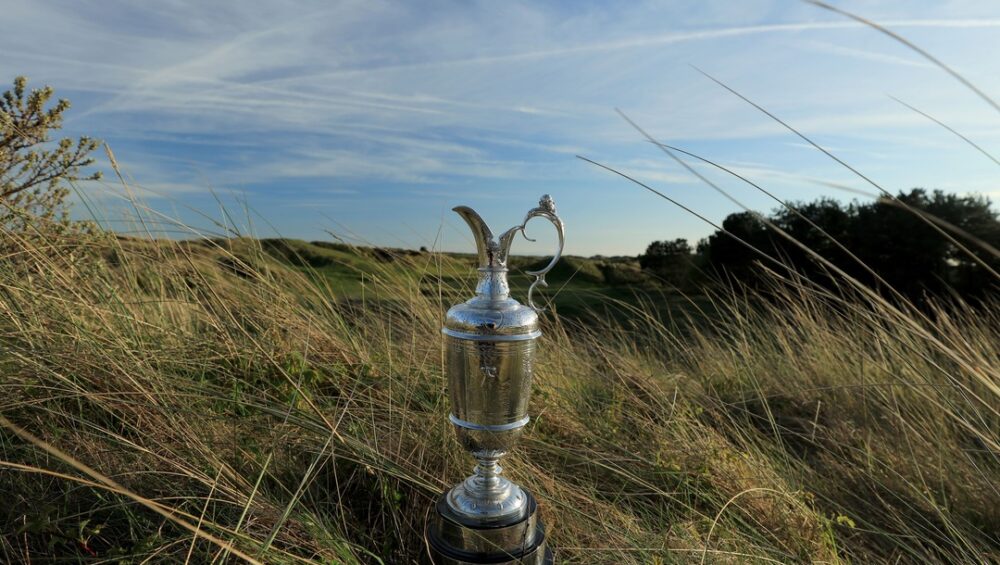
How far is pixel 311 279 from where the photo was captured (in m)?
3.55

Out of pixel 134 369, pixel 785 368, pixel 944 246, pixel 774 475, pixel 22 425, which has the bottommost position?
pixel 944 246

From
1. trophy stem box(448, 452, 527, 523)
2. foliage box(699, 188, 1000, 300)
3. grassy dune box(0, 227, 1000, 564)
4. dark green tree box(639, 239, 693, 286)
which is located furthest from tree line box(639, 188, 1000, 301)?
trophy stem box(448, 452, 527, 523)

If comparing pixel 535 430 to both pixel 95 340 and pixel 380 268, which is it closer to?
pixel 380 268

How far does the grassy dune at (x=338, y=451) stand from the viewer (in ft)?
5.65

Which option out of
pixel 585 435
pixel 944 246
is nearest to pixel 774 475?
pixel 585 435

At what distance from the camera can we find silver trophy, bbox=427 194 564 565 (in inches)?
56.8

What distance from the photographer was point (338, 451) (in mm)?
2094

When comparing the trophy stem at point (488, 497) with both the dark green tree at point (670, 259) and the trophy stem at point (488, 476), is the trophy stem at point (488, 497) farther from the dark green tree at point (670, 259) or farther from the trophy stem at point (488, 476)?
the dark green tree at point (670, 259)

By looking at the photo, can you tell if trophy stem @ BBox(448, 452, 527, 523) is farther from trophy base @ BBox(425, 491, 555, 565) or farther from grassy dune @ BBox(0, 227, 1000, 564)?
grassy dune @ BBox(0, 227, 1000, 564)

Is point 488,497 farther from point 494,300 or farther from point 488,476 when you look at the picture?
point 494,300

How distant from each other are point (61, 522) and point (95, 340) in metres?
0.84

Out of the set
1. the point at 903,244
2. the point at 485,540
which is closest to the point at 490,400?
the point at 485,540

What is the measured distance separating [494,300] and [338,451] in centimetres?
98

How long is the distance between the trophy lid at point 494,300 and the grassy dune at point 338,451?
0.45 meters
